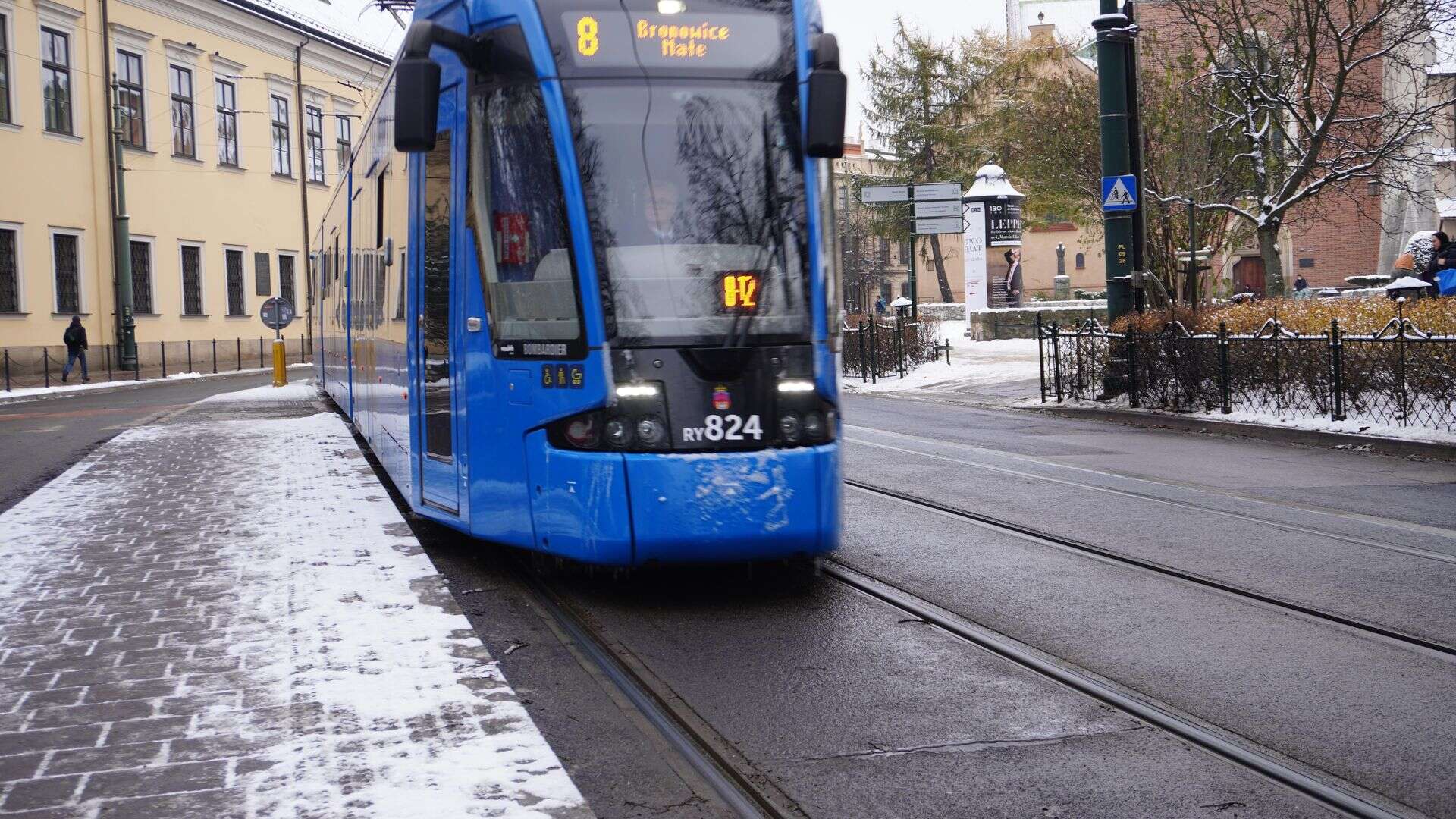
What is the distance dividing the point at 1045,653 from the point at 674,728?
1805mm

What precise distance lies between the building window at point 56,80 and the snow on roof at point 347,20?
371 inches

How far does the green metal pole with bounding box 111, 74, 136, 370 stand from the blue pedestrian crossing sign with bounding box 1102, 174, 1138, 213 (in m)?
28.8

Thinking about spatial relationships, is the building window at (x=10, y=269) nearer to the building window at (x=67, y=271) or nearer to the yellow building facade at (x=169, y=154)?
the yellow building facade at (x=169, y=154)

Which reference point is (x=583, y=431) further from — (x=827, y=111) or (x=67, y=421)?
(x=67, y=421)

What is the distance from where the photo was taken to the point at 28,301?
37000 millimetres

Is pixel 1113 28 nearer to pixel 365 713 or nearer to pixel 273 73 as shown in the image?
pixel 365 713

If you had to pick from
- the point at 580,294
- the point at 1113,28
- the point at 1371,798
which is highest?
the point at 1113,28

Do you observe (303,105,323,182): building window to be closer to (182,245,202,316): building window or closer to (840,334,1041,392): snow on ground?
(182,245,202,316): building window

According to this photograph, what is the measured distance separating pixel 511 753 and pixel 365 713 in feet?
2.68

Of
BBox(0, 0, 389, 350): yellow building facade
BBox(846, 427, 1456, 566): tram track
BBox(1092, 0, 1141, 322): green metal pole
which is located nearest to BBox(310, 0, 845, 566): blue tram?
BBox(846, 427, 1456, 566): tram track

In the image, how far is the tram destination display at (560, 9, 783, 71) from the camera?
287 inches

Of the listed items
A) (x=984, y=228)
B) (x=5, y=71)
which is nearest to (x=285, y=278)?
(x=5, y=71)

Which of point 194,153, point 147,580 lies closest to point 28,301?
point 194,153

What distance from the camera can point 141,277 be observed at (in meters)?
42.5
